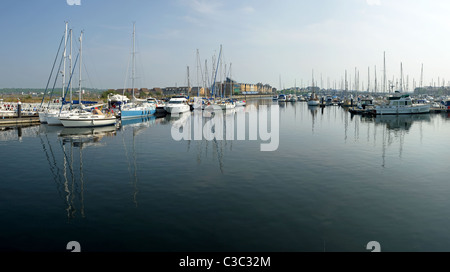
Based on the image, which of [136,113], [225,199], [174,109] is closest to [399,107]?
[174,109]

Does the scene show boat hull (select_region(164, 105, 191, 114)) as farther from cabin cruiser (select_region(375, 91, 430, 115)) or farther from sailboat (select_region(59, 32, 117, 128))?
cabin cruiser (select_region(375, 91, 430, 115))

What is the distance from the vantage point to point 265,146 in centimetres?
3266

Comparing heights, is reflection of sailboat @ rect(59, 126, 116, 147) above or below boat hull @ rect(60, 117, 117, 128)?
below

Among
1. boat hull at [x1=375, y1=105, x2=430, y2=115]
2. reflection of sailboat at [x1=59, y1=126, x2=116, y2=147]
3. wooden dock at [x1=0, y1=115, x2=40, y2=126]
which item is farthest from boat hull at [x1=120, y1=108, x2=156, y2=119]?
boat hull at [x1=375, y1=105, x2=430, y2=115]

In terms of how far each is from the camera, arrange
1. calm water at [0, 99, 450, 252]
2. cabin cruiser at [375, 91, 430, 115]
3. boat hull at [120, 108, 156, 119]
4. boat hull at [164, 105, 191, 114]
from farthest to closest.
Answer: boat hull at [164, 105, 191, 114] → cabin cruiser at [375, 91, 430, 115] → boat hull at [120, 108, 156, 119] → calm water at [0, 99, 450, 252]

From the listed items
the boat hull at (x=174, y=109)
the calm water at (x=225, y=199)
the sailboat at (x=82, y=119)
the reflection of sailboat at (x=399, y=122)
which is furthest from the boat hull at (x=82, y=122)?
the reflection of sailboat at (x=399, y=122)

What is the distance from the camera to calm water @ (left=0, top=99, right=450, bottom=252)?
11758 mm

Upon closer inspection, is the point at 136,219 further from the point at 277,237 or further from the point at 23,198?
the point at 23,198

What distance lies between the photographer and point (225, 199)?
1628 cm

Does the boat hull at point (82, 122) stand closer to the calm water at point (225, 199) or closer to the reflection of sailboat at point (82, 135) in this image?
the reflection of sailboat at point (82, 135)

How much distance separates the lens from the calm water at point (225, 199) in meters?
11.8

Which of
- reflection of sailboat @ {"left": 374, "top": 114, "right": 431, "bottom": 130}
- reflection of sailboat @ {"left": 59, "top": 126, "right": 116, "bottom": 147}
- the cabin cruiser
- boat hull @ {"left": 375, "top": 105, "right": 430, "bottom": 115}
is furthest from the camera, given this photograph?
the cabin cruiser

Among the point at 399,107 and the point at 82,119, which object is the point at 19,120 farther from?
the point at 399,107

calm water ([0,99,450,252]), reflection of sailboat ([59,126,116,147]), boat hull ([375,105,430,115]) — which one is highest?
boat hull ([375,105,430,115])
